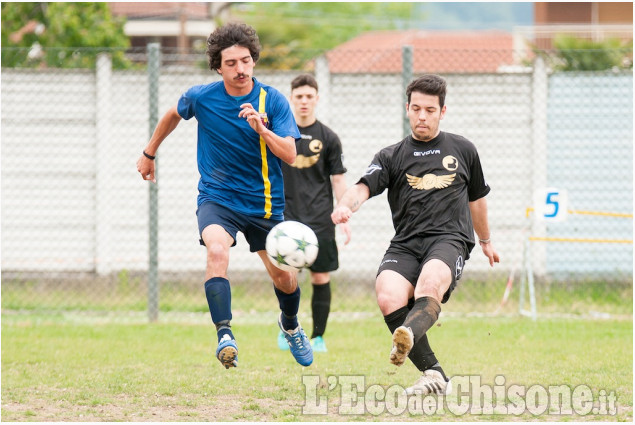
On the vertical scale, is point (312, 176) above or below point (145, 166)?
below

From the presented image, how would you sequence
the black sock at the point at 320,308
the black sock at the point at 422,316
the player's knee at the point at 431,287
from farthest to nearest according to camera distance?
the black sock at the point at 320,308
the player's knee at the point at 431,287
the black sock at the point at 422,316

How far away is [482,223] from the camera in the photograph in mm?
6844

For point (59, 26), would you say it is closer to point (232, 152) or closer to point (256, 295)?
point (256, 295)

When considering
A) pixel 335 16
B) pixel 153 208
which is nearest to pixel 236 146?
pixel 153 208

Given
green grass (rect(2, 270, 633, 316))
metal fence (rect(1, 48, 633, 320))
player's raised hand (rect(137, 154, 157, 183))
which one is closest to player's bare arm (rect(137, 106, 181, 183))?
player's raised hand (rect(137, 154, 157, 183))

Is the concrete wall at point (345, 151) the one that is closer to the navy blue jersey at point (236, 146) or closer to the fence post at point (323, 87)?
the fence post at point (323, 87)

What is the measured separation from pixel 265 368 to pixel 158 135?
86.9 inches

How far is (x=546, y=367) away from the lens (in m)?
7.98

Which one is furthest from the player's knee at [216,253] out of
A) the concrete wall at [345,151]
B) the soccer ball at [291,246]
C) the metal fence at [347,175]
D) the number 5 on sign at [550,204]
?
the concrete wall at [345,151]

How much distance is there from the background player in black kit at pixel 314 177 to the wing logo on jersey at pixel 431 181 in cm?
227

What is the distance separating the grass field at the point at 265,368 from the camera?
6.43m

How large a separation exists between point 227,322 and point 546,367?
117 inches

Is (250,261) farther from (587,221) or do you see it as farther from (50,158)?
(587,221)

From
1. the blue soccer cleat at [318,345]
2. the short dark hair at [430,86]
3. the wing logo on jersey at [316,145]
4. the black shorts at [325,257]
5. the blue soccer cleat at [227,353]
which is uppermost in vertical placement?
the short dark hair at [430,86]
